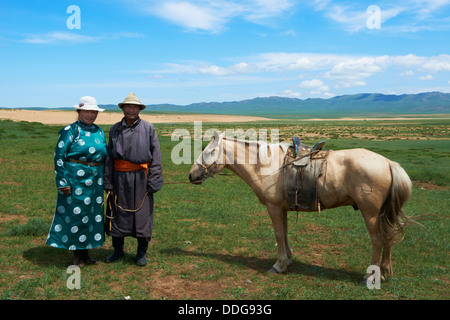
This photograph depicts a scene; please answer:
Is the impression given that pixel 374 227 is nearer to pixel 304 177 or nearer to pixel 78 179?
pixel 304 177

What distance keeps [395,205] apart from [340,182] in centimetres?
A: 82

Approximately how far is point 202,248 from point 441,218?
640cm

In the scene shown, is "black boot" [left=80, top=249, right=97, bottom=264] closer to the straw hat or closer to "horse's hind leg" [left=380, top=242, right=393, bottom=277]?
the straw hat

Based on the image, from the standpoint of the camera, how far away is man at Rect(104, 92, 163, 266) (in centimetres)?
536

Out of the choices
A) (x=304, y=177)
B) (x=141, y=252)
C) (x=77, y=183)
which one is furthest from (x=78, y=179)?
(x=304, y=177)

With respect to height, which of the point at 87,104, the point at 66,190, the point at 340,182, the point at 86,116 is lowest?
the point at 66,190

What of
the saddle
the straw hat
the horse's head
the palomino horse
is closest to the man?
the straw hat

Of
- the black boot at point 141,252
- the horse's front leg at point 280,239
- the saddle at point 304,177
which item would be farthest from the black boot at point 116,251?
the saddle at point 304,177

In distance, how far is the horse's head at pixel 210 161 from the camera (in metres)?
5.74

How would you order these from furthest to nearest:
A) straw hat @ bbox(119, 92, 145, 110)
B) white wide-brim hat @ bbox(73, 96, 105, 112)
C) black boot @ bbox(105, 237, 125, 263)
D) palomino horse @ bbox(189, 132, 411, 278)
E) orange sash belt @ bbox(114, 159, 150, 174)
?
black boot @ bbox(105, 237, 125, 263)
orange sash belt @ bbox(114, 159, 150, 174)
straw hat @ bbox(119, 92, 145, 110)
white wide-brim hat @ bbox(73, 96, 105, 112)
palomino horse @ bbox(189, 132, 411, 278)

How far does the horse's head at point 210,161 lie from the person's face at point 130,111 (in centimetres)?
125

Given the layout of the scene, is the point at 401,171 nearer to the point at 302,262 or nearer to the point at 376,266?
the point at 376,266

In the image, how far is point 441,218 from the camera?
28.8 feet

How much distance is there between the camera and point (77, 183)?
5.19 meters
